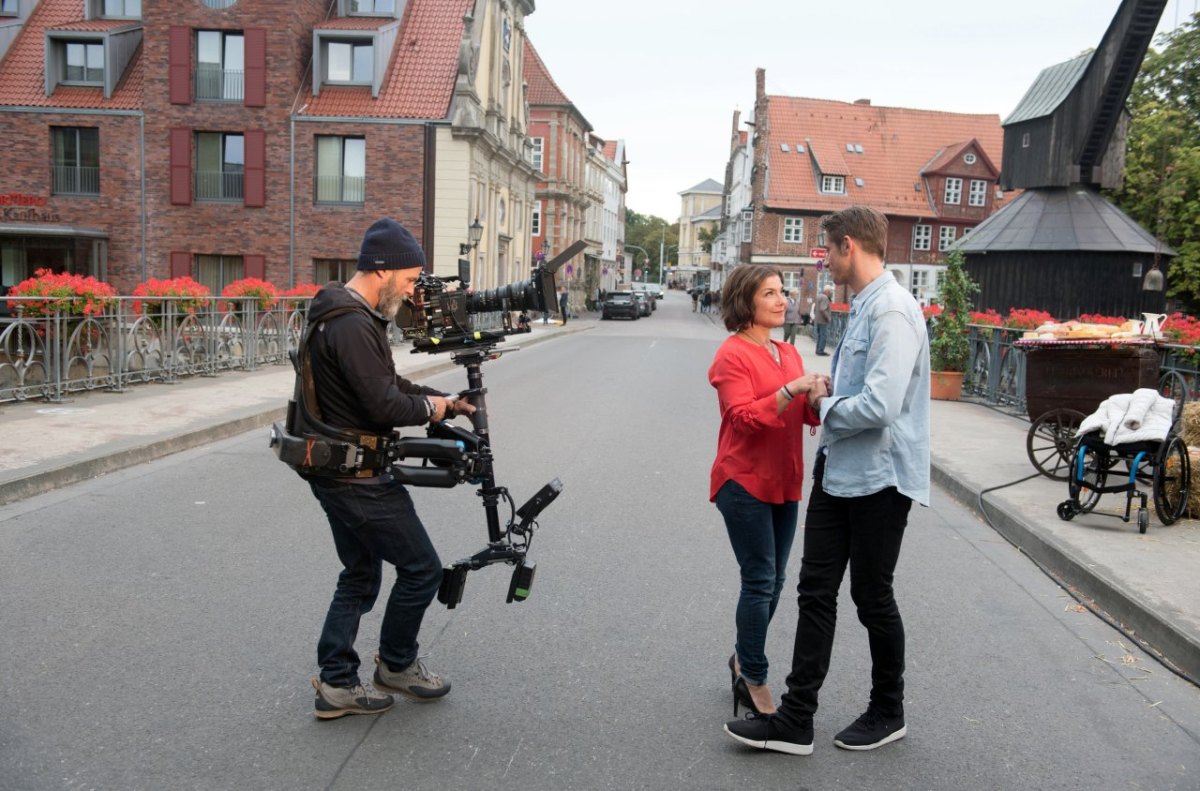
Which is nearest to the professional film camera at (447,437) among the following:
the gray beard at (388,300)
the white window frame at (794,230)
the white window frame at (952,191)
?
the gray beard at (388,300)

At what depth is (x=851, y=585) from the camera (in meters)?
3.87

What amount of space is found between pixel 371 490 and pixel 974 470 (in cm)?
742

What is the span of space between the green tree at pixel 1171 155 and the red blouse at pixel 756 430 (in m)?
33.7

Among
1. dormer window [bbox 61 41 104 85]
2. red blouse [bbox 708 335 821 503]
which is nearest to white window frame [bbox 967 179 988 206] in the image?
dormer window [bbox 61 41 104 85]

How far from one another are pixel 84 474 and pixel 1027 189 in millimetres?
30258

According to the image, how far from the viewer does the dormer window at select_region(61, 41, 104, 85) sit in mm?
36562

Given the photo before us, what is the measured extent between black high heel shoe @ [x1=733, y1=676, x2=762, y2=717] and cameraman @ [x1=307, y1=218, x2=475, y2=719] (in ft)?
3.91

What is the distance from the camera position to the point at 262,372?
17.4 metres

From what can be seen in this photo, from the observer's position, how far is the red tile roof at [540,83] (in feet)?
206

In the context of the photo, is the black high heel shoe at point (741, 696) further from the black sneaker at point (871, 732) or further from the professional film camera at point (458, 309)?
the professional film camera at point (458, 309)

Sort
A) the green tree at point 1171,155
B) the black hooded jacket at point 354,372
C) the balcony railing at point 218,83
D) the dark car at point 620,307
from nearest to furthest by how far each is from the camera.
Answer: the black hooded jacket at point 354,372 < the green tree at point 1171,155 < the balcony railing at point 218,83 < the dark car at point 620,307

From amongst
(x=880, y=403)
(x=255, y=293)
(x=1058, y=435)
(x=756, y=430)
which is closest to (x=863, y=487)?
(x=880, y=403)

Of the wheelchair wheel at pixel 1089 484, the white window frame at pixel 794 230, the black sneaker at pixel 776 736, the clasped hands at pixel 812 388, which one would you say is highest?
the white window frame at pixel 794 230

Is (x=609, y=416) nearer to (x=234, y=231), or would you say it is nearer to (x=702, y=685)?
(x=702, y=685)
